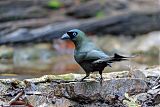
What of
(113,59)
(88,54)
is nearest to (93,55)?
(88,54)

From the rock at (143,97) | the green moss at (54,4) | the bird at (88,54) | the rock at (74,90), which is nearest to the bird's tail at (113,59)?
the bird at (88,54)

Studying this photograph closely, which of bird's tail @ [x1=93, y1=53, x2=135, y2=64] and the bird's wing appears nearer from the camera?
bird's tail @ [x1=93, y1=53, x2=135, y2=64]

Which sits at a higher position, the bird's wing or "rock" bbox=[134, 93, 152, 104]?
the bird's wing

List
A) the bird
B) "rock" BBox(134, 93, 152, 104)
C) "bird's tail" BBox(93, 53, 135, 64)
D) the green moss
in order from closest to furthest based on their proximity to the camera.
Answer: "bird's tail" BBox(93, 53, 135, 64) < the bird < "rock" BBox(134, 93, 152, 104) < the green moss

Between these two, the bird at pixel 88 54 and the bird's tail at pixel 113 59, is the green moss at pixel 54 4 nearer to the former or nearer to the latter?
the bird at pixel 88 54

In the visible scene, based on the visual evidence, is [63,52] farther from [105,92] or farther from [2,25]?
[105,92]

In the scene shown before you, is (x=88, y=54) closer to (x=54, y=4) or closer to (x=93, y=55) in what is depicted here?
(x=93, y=55)

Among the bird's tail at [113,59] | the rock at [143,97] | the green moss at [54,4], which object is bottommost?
the rock at [143,97]

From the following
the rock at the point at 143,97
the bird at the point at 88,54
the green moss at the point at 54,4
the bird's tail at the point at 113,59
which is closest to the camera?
the bird's tail at the point at 113,59

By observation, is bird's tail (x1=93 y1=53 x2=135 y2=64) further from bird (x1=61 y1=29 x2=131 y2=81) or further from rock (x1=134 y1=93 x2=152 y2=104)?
rock (x1=134 y1=93 x2=152 y2=104)

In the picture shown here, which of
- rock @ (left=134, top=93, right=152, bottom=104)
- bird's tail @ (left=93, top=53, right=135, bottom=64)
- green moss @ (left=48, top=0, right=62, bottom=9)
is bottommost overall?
rock @ (left=134, top=93, right=152, bottom=104)

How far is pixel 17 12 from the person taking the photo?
14.2 metres

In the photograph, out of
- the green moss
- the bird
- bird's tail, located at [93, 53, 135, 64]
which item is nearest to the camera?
bird's tail, located at [93, 53, 135, 64]

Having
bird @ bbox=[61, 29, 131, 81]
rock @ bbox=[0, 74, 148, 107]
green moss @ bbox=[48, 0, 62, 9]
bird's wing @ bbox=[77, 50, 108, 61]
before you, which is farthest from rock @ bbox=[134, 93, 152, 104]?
green moss @ bbox=[48, 0, 62, 9]
